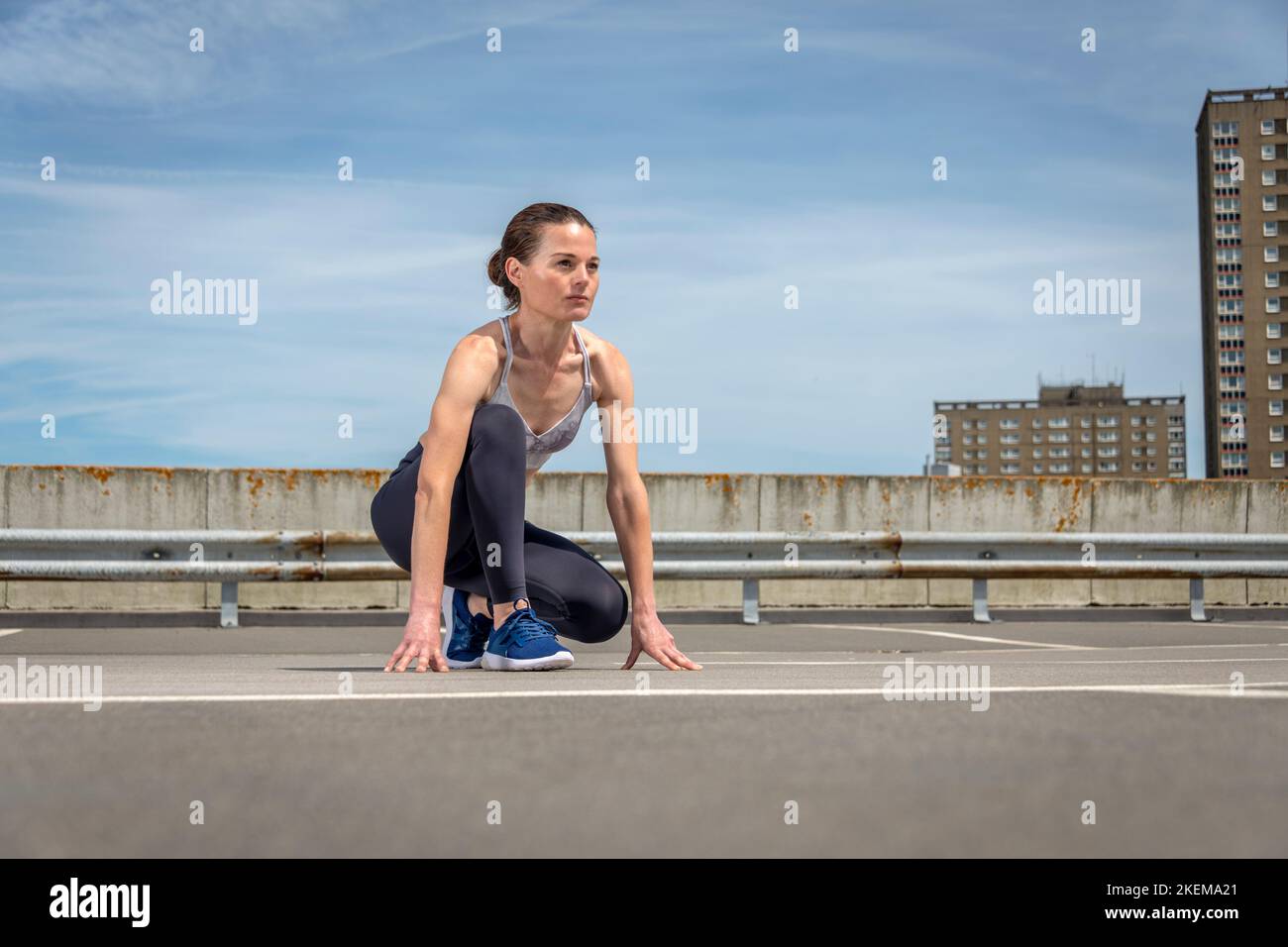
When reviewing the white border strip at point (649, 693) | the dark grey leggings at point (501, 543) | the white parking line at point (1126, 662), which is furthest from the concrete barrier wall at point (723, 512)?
the white border strip at point (649, 693)

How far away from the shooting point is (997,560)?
10.3 meters

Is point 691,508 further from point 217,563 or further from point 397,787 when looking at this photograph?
point 397,787

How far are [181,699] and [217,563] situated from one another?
18.0 feet

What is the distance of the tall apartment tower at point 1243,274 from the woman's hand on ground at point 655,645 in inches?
5667

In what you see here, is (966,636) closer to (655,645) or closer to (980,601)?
(980,601)

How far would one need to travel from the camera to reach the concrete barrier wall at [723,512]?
10125 millimetres

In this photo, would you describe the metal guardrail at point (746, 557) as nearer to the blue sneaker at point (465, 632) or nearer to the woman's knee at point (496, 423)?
the blue sneaker at point (465, 632)

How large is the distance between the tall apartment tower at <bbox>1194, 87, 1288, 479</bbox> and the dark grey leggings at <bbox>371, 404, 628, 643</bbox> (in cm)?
14381

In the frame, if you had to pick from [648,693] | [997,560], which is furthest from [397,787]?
[997,560]

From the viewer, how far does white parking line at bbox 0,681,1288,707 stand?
12.2 feet

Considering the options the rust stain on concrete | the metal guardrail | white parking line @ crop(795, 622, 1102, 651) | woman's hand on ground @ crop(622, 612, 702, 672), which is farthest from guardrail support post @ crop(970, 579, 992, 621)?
woman's hand on ground @ crop(622, 612, 702, 672)

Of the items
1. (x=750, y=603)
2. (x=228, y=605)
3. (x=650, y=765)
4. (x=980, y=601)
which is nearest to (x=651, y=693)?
(x=650, y=765)

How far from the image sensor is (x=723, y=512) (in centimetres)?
1116

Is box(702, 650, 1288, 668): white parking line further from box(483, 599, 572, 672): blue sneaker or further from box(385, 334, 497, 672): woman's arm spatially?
box(385, 334, 497, 672): woman's arm
